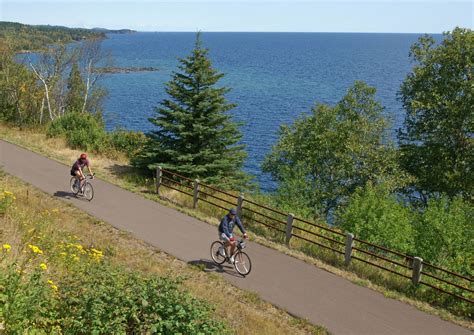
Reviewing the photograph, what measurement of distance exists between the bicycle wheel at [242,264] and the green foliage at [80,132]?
57.7ft

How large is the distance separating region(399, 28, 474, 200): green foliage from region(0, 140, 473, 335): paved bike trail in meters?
15.2

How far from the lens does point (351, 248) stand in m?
14.2

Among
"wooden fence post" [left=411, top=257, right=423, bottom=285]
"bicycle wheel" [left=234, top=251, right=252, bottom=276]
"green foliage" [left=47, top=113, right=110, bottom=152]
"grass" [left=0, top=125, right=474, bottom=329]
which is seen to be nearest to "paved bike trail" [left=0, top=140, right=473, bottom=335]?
"bicycle wheel" [left=234, top=251, right=252, bottom=276]

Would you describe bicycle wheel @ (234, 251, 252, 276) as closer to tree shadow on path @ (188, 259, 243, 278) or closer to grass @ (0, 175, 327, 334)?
tree shadow on path @ (188, 259, 243, 278)

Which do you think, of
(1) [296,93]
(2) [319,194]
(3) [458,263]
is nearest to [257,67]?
(1) [296,93]

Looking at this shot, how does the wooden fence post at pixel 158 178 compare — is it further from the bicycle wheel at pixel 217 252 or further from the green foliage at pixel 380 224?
the green foliage at pixel 380 224

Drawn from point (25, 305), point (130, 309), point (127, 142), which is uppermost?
point (25, 305)

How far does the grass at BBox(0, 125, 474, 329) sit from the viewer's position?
12.8 meters

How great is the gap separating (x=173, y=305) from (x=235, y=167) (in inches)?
681

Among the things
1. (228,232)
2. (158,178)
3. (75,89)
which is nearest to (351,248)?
(228,232)

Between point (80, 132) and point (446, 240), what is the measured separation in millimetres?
22929

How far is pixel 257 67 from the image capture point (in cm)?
14212

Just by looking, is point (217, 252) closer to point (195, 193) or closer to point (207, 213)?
point (207, 213)

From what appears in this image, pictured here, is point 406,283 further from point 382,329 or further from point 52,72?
point 52,72
